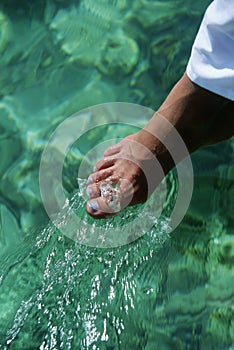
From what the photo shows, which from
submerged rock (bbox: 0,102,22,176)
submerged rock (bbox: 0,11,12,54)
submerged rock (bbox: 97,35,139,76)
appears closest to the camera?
submerged rock (bbox: 0,102,22,176)

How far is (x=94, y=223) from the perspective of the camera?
6.35ft

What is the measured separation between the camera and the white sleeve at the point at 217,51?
1478mm

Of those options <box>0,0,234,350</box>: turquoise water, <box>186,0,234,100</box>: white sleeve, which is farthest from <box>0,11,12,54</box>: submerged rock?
<box>186,0,234,100</box>: white sleeve

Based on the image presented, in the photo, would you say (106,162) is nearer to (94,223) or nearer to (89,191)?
(89,191)

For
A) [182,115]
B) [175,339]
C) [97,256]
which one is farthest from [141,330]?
[182,115]

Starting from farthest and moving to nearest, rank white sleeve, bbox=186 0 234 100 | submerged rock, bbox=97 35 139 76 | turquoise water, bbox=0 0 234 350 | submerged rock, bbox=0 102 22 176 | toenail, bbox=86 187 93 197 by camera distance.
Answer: submerged rock, bbox=97 35 139 76 → submerged rock, bbox=0 102 22 176 → toenail, bbox=86 187 93 197 → turquoise water, bbox=0 0 234 350 → white sleeve, bbox=186 0 234 100

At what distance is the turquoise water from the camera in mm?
1716

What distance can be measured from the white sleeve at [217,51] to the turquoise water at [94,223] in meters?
0.44

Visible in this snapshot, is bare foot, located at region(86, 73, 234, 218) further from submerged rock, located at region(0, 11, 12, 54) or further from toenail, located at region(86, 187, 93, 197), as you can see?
submerged rock, located at region(0, 11, 12, 54)

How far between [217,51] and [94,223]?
0.66m

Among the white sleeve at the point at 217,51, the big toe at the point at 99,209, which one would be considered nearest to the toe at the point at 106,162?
the big toe at the point at 99,209

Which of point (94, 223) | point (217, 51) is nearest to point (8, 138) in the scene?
point (94, 223)

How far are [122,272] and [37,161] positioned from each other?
52 centimetres

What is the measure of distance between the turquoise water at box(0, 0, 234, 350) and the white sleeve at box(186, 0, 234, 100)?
44 centimetres
